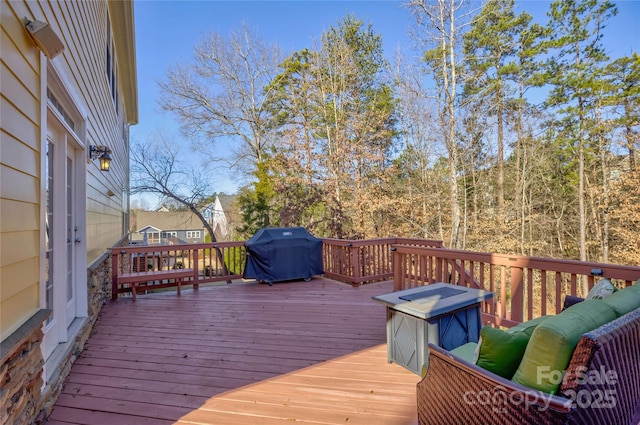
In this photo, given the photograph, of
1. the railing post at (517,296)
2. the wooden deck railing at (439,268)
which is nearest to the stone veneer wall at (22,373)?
the wooden deck railing at (439,268)

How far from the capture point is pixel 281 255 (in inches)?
Result: 239

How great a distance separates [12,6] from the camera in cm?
164

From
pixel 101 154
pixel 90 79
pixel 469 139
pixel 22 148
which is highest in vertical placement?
pixel 469 139

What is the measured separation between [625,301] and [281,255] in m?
5.01

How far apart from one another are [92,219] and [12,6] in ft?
9.33

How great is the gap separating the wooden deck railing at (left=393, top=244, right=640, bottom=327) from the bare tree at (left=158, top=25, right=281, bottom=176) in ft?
37.8

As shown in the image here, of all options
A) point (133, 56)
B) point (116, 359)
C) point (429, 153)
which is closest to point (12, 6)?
point (116, 359)

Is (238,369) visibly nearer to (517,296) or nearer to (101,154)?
(517,296)

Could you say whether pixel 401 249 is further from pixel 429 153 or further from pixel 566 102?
pixel 566 102

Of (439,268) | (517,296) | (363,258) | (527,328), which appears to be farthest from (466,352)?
(363,258)

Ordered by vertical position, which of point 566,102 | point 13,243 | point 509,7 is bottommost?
point 13,243

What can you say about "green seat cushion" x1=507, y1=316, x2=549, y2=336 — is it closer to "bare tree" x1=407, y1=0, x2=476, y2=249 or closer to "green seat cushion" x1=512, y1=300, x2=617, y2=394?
"green seat cushion" x1=512, y1=300, x2=617, y2=394

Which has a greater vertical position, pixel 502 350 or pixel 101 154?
pixel 101 154

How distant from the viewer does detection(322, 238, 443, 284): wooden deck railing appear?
5758mm
